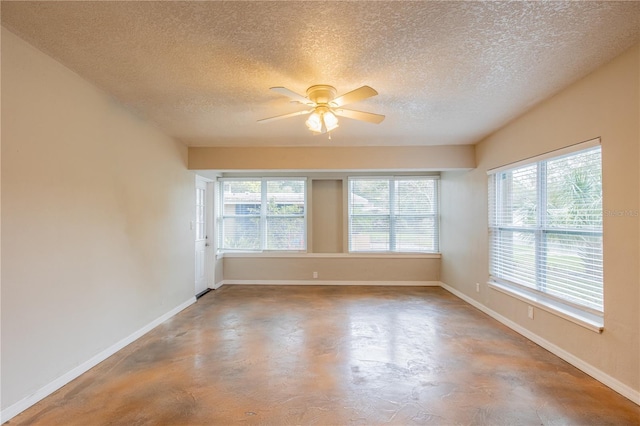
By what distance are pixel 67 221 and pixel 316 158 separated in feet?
10.3

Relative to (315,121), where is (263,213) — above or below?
below

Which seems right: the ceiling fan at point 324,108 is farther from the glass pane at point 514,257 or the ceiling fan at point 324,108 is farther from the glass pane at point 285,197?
the glass pane at point 285,197

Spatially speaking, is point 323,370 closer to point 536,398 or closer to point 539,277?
point 536,398

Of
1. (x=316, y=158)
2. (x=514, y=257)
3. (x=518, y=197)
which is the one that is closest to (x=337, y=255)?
(x=316, y=158)

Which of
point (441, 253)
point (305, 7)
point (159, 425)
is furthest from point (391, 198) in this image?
point (159, 425)

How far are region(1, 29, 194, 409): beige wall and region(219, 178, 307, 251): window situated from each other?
2.32m

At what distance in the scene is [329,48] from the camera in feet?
6.47

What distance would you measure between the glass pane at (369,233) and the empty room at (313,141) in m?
1.79

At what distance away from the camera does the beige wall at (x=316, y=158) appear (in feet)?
15.1

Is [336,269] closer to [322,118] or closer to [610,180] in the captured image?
[322,118]

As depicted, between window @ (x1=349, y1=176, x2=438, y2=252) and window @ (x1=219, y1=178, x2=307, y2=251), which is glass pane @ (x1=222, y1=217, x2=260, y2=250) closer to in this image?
window @ (x1=219, y1=178, x2=307, y2=251)

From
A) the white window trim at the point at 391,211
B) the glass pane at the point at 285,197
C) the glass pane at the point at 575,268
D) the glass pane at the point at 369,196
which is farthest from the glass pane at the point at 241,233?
the glass pane at the point at 575,268

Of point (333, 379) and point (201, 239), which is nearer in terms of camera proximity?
point (333, 379)

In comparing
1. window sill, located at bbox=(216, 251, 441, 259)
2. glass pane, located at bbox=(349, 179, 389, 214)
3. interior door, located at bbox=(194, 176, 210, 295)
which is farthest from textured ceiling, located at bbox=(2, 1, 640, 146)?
window sill, located at bbox=(216, 251, 441, 259)
